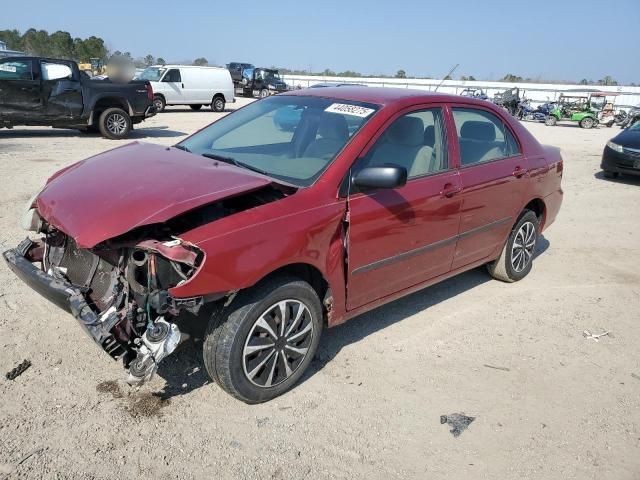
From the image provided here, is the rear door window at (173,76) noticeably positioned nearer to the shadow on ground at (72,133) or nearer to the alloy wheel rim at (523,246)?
the shadow on ground at (72,133)

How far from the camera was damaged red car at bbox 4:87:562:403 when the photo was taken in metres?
2.76

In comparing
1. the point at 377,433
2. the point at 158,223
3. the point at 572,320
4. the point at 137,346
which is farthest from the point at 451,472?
the point at 572,320

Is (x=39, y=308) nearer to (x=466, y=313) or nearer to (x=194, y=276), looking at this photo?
(x=194, y=276)

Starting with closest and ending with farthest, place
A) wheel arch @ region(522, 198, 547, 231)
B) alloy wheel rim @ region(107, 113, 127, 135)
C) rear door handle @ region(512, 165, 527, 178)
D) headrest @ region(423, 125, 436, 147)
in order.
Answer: headrest @ region(423, 125, 436, 147) < rear door handle @ region(512, 165, 527, 178) < wheel arch @ region(522, 198, 547, 231) < alloy wheel rim @ region(107, 113, 127, 135)

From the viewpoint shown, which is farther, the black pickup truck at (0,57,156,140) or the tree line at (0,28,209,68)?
the tree line at (0,28,209,68)

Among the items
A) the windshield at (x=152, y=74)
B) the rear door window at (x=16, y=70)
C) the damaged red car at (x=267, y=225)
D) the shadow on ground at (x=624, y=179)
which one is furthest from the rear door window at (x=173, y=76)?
the damaged red car at (x=267, y=225)

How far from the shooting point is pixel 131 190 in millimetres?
2980

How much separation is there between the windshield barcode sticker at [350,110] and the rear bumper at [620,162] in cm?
932

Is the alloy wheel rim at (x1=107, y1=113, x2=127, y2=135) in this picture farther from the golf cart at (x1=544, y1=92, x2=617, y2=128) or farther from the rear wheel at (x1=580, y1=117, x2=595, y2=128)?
the rear wheel at (x1=580, y1=117, x2=595, y2=128)

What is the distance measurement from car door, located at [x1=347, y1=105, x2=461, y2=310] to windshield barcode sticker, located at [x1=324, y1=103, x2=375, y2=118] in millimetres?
175

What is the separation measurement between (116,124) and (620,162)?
1162 cm

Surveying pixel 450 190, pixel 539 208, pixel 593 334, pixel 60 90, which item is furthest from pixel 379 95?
pixel 60 90

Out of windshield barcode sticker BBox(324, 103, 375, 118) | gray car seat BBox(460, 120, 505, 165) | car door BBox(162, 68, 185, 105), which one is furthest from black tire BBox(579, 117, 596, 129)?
windshield barcode sticker BBox(324, 103, 375, 118)

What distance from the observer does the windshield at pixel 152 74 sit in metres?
21.2
